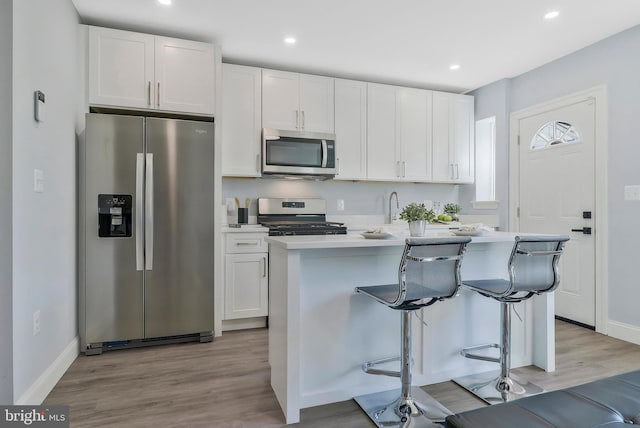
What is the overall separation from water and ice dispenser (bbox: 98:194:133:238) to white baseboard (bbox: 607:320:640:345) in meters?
4.17

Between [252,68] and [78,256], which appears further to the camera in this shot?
[252,68]

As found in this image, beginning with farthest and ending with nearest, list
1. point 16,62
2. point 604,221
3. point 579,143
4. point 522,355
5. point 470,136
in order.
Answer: point 470,136 → point 579,143 → point 604,221 → point 522,355 → point 16,62

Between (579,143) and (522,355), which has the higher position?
(579,143)

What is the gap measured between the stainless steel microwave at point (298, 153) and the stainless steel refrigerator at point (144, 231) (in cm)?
73

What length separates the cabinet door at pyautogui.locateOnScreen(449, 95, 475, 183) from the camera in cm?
457

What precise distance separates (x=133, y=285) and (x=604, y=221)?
408 centimetres

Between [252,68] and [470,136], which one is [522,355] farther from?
[252,68]

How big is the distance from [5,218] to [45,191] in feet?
1.56

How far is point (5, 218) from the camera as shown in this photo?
1.75m

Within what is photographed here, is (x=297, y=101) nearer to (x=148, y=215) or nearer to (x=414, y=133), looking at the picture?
(x=414, y=133)

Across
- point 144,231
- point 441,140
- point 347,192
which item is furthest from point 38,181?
point 441,140

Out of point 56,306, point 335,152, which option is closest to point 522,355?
point 335,152

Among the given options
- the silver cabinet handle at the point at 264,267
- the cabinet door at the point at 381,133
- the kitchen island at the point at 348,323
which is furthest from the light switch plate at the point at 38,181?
the cabinet door at the point at 381,133

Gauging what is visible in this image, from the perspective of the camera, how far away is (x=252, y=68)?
12.0ft
